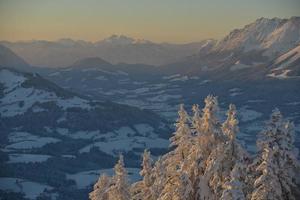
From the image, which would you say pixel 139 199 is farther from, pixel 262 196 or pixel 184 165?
pixel 262 196

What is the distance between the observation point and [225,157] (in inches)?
1398

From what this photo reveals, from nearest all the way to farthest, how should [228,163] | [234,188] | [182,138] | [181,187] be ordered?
1. [234,188]
2. [228,163]
3. [181,187]
4. [182,138]

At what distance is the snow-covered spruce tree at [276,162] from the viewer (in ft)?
111

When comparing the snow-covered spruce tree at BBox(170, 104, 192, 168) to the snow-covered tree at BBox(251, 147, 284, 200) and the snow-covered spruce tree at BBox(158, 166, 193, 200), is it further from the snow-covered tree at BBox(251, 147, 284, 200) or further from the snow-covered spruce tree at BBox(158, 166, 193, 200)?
the snow-covered tree at BBox(251, 147, 284, 200)

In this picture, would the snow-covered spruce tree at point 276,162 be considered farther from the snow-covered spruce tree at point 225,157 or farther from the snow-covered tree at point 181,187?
the snow-covered tree at point 181,187

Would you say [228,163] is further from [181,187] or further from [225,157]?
[181,187]

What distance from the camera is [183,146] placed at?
3878cm

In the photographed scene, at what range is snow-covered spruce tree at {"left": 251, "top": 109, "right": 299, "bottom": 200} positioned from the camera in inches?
1335

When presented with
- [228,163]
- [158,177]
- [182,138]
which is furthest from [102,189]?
[228,163]

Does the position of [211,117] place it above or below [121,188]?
above

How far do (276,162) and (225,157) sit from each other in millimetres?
2670

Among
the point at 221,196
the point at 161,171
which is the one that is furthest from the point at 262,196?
the point at 161,171

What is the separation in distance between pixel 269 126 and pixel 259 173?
9.78 feet

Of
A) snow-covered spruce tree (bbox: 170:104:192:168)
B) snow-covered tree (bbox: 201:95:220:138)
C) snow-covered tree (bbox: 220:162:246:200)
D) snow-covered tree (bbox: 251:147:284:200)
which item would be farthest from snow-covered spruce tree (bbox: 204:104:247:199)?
snow-covered spruce tree (bbox: 170:104:192:168)
